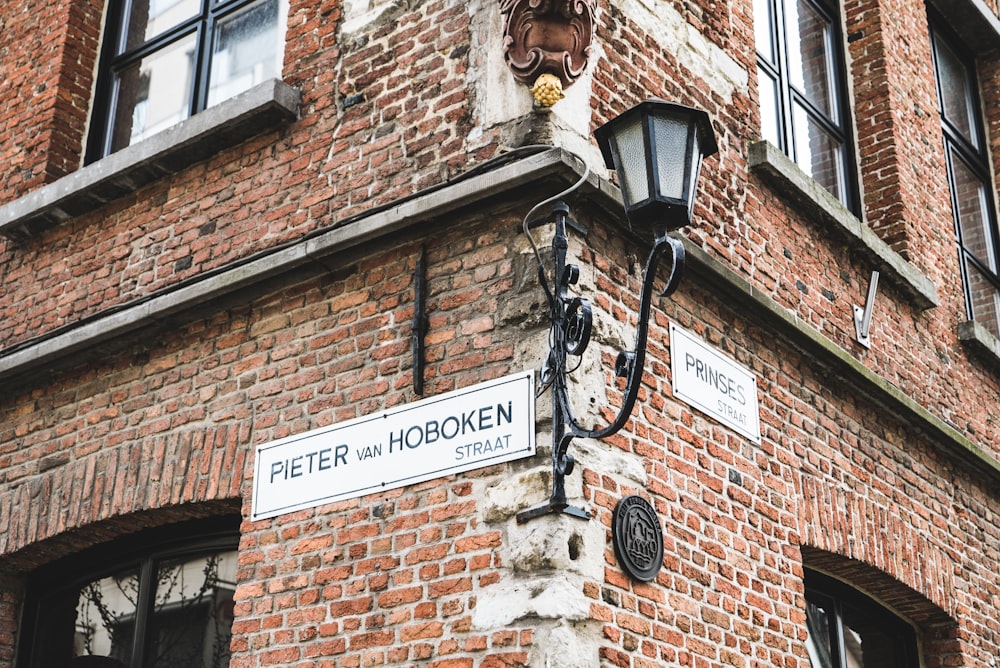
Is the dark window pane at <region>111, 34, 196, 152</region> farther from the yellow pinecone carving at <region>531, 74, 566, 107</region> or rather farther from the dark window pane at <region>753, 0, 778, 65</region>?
the dark window pane at <region>753, 0, 778, 65</region>

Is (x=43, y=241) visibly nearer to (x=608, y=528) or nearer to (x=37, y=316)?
(x=37, y=316)

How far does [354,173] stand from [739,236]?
1901 millimetres

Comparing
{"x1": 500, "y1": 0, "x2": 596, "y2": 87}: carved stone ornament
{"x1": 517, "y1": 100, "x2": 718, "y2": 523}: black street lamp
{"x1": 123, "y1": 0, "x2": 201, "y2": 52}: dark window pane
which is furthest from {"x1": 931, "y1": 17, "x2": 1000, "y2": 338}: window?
{"x1": 123, "y1": 0, "x2": 201, "y2": 52}: dark window pane

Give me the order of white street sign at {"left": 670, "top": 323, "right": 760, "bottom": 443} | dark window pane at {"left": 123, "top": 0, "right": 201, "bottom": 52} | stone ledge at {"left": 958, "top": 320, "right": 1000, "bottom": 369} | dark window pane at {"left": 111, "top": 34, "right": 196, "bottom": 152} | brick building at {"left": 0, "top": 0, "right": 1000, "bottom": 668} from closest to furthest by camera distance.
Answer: brick building at {"left": 0, "top": 0, "right": 1000, "bottom": 668} < white street sign at {"left": 670, "top": 323, "right": 760, "bottom": 443} < dark window pane at {"left": 111, "top": 34, "right": 196, "bottom": 152} < dark window pane at {"left": 123, "top": 0, "right": 201, "bottom": 52} < stone ledge at {"left": 958, "top": 320, "right": 1000, "bottom": 369}

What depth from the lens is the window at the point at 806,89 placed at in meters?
7.44

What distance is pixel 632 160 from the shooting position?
14.6 feet

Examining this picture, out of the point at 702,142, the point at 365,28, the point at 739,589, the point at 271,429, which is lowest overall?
the point at 739,589

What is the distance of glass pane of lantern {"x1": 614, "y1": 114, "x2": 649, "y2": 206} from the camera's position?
438cm

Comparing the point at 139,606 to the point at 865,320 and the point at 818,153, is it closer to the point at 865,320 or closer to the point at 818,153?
the point at 865,320

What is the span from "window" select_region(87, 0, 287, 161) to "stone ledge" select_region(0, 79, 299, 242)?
49 cm

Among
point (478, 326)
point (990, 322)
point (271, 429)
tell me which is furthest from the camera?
point (990, 322)

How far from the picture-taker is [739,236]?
6.11 m

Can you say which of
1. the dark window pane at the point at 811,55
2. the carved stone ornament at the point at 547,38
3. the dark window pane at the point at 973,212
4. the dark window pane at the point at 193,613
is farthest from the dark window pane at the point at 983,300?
the dark window pane at the point at 193,613

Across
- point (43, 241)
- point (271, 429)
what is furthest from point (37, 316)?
point (271, 429)
